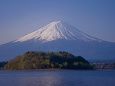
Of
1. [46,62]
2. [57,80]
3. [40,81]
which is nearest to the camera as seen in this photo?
[40,81]

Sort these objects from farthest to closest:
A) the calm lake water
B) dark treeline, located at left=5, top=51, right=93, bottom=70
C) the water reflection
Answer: dark treeline, located at left=5, top=51, right=93, bottom=70 < the calm lake water < the water reflection

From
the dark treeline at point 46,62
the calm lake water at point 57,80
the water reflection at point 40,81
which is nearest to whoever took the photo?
the water reflection at point 40,81

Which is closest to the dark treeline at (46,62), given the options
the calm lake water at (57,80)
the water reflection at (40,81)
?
the calm lake water at (57,80)

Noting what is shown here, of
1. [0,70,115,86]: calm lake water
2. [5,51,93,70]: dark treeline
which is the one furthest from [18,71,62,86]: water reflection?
[5,51,93,70]: dark treeline

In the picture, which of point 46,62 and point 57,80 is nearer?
point 57,80

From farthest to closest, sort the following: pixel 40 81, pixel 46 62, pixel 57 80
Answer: pixel 46 62
pixel 57 80
pixel 40 81

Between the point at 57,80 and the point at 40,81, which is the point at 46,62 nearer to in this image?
the point at 57,80

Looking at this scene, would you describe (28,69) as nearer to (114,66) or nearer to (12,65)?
(12,65)

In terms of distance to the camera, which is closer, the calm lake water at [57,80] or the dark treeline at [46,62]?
the calm lake water at [57,80]

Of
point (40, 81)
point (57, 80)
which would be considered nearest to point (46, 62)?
point (57, 80)

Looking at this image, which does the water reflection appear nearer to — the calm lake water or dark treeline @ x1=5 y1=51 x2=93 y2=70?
the calm lake water

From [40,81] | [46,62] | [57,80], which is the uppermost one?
[46,62]

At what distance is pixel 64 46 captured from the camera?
133 meters

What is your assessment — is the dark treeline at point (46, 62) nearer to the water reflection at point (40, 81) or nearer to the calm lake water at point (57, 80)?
the calm lake water at point (57, 80)
